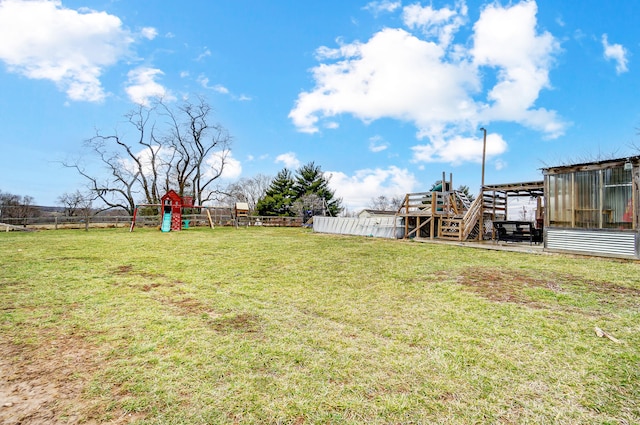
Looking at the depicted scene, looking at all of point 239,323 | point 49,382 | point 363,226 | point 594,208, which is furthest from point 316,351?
point 363,226

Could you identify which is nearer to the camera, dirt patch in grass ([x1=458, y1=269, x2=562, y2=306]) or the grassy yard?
the grassy yard

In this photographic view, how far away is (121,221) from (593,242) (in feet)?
88.9

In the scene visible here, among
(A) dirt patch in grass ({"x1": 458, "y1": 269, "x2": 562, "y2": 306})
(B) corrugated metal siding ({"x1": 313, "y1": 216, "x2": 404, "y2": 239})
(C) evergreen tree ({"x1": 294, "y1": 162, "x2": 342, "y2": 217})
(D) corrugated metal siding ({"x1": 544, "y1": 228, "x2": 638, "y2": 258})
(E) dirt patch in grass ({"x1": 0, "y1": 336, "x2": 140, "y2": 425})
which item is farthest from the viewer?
(C) evergreen tree ({"x1": 294, "y1": 162, "x2": 342, "y2": 217})

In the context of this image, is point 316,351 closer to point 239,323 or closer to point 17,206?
point 239,323

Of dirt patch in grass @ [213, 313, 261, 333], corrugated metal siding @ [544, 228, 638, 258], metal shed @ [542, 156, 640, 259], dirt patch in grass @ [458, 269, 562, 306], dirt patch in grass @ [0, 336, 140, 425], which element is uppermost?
metal shed @ [542, 156, 640, 259]

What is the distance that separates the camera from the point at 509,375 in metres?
2.23

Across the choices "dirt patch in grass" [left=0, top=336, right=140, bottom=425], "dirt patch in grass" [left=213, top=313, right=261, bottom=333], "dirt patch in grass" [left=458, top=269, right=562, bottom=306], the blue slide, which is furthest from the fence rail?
"dirt patch in grass" [left=458, top=269, right=562, bottom=306]

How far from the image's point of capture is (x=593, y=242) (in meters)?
8.86

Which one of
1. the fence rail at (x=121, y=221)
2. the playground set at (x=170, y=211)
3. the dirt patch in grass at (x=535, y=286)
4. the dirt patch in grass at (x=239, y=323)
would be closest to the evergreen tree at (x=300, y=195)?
the fence rail at (x=121, y=221)

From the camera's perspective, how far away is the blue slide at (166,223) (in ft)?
62.6

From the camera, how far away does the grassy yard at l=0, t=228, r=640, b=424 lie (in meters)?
1.84

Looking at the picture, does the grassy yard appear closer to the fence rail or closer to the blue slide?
the blue slide

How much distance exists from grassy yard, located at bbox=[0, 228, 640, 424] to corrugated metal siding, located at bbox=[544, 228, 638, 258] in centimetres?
450

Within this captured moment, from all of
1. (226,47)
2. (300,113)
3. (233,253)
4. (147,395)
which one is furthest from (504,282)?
(300,113)
